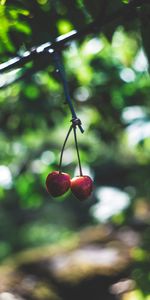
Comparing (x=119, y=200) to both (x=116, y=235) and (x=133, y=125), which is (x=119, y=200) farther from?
(x=116, y=235)

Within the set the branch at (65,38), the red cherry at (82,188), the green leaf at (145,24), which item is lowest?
the red cherry at (82,188)

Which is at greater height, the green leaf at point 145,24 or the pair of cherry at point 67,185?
the green leaf at point 145,24

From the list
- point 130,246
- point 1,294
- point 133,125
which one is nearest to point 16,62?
point 133,125

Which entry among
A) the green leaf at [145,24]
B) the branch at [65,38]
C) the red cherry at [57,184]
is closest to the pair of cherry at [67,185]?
the red cherry at [57,184]

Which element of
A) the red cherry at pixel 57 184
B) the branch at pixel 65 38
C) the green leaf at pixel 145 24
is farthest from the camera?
the green leaf at pixel 145 24

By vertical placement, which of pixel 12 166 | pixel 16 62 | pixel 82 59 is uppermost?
pixel 82 59

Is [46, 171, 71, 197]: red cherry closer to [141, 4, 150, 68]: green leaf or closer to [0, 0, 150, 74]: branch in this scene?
[0, 0, 150, 74]: branch

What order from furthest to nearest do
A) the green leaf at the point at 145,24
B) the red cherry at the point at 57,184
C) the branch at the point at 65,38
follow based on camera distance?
the green leaf at the point at 145,24 < the red cherry at the point at 57,184 < the branch at the point at 65,38

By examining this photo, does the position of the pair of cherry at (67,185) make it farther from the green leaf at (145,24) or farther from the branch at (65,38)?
the green leaf at (145,24)
